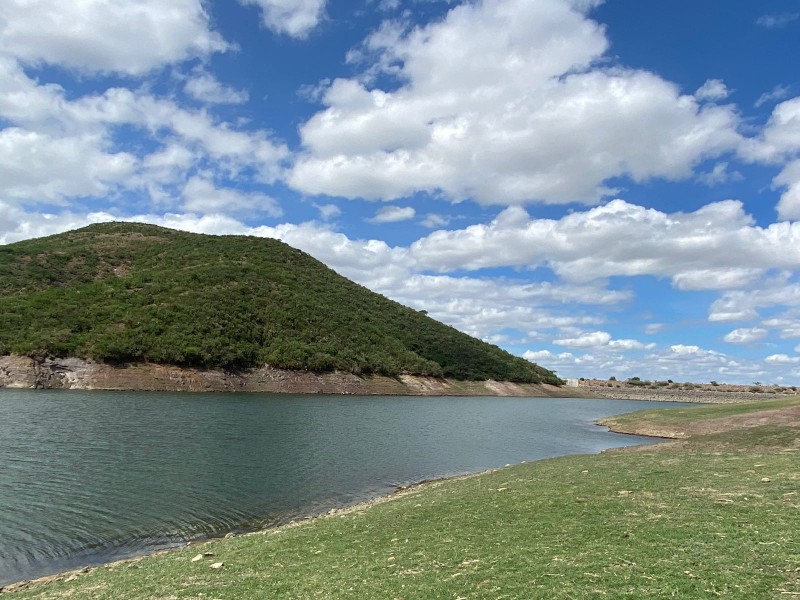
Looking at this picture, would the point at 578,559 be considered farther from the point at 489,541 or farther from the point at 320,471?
the point at 320,471

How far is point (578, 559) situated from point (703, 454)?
20.6 m

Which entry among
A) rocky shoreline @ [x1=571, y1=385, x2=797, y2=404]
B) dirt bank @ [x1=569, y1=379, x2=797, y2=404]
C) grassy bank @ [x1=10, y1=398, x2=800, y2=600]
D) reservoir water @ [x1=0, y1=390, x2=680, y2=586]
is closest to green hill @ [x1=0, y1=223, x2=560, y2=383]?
dirt bank @ [x1=569, y1=379, x2=797, y2=404]

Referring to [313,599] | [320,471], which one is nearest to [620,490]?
[313,599]

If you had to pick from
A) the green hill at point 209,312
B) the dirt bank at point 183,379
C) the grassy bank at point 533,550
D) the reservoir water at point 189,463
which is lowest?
the reservoir water at point 189,463

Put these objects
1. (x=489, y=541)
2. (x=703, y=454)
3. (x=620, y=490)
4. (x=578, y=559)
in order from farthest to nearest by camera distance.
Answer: (x=703, y=454), (x=620, y=490), (x=489, y=541), (x=578, y=559)

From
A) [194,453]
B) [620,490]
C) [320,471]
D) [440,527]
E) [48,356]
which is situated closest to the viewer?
[440,527]

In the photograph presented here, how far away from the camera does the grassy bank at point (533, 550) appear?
355 inches

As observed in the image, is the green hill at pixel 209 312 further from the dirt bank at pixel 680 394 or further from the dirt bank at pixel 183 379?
the dirt bank at pixel 680 394

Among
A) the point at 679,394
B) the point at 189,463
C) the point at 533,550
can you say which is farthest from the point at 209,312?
the point at 679,394

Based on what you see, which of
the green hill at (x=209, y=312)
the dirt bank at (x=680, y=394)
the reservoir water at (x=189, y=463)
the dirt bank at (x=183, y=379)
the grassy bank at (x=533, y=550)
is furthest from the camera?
the dirt bank at (x=680, y=394)

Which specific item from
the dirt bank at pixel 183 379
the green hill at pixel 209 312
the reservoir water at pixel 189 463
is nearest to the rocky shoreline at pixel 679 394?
the green hill at pixel 209 312

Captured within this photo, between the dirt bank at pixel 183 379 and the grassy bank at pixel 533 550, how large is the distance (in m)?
76.1

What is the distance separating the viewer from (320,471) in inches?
1268

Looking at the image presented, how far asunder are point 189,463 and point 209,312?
79559mm
